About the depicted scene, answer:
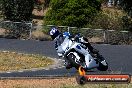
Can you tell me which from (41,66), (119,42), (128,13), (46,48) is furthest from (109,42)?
(41,66)

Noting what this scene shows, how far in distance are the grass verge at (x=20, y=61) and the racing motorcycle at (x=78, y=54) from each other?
10.9 metres

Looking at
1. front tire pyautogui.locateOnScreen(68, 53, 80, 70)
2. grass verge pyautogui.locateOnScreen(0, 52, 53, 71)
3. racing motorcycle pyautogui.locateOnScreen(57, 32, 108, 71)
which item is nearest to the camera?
racing motorcycle pyautogui.locateOnScreen(57, 32, 108, 71)

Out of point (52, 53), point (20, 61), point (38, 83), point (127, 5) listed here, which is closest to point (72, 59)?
point (38, 83)

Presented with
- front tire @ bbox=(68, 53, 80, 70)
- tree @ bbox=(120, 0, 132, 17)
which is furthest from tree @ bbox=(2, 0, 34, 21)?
front tire @ bbox=(68, 53, 80, 70)

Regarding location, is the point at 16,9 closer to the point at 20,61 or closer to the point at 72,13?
the point at 72,13

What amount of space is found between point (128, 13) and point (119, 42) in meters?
4.32

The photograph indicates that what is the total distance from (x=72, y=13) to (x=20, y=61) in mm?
15482

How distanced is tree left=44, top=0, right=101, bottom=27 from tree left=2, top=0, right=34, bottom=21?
188 cm

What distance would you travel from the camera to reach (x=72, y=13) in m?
39.4

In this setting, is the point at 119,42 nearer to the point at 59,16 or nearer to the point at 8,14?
the point at 59,16

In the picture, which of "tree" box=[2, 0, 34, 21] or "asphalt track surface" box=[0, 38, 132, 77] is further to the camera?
"tree" box=[2, 0, 34, 21]

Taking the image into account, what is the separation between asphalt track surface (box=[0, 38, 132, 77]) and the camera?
65.9 feet

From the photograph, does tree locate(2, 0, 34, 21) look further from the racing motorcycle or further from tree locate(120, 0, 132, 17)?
the racing motorcycle

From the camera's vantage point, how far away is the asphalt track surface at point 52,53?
20078mm
